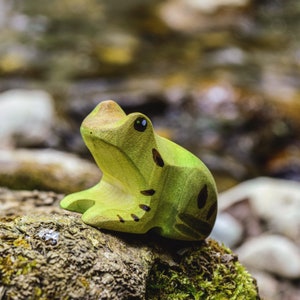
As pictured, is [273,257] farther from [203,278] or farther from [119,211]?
[119,211]

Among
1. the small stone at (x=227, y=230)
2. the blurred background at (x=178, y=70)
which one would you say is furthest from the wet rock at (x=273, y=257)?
the blurred background at (x=178, y=70)

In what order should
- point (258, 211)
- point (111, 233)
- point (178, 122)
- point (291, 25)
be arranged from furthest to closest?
point (291, 25)
point (178, 122)
point (258, 211)
point (111, 233)

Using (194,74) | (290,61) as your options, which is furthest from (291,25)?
(194,74)

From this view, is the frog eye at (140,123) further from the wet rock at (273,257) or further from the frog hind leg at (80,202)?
the wet rock at (273,257)

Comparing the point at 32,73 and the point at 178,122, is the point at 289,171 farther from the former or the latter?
the point at 32,73

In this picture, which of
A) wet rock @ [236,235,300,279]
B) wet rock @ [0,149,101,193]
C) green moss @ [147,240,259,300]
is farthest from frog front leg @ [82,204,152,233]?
wet rock @ [236,235,300,279]

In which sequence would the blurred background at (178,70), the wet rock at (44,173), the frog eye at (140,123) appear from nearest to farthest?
the frog eye at (140,123)
the wet rock at (44,173)
the blurred background at (178,70)
